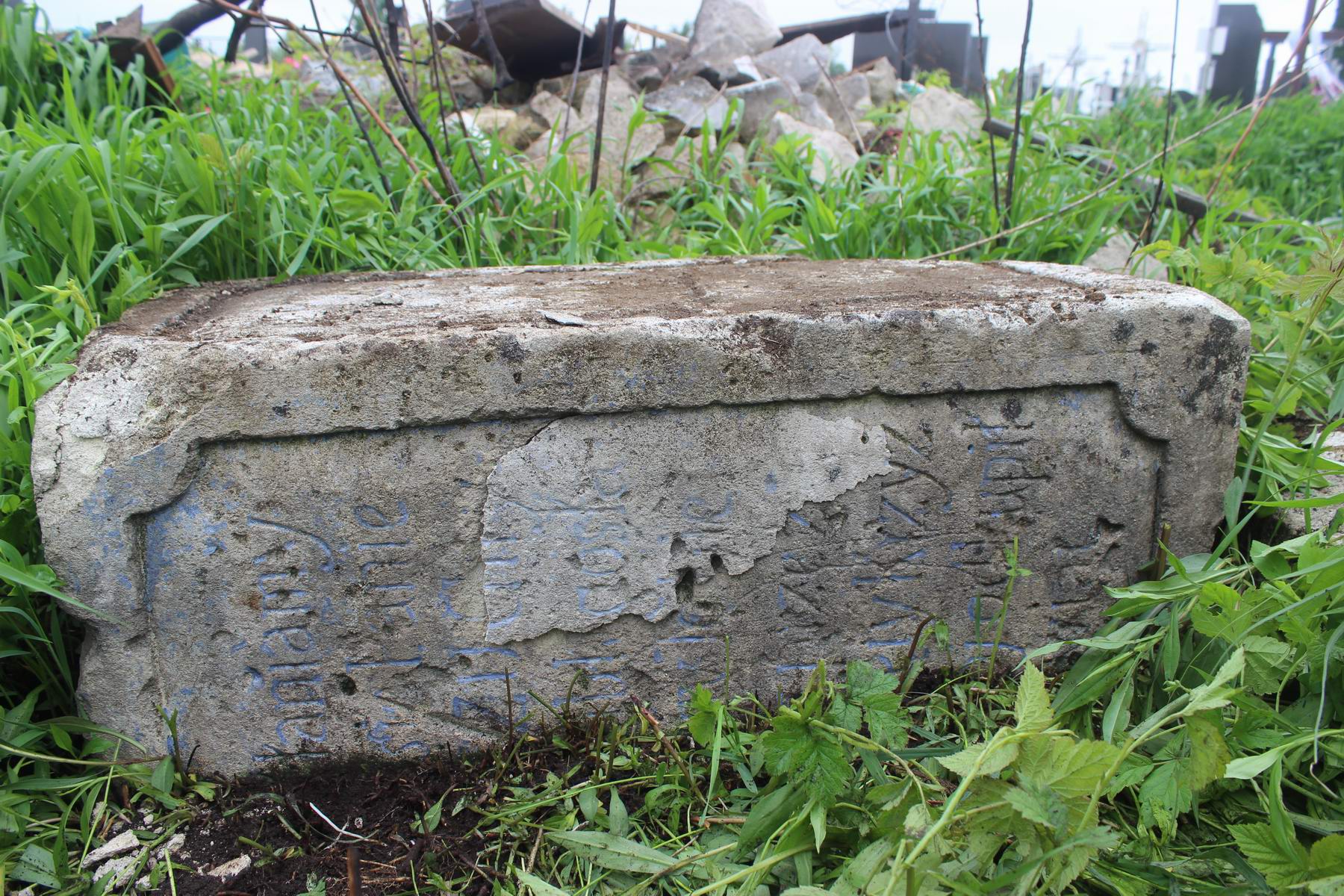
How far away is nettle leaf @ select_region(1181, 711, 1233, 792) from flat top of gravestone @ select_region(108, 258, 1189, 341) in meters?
0.65

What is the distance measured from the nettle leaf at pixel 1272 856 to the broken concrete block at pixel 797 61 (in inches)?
157

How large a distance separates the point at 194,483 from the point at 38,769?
539mm

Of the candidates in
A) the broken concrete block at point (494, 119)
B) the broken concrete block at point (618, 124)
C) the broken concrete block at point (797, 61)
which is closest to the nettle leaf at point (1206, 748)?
the broken concrete block at point (618, 124)

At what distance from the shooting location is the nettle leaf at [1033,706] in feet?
3.61

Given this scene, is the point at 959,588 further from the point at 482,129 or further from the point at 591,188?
the point at 482,129

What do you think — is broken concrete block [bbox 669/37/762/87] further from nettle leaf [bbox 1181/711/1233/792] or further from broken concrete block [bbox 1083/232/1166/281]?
nettle leaf [bbox 1181/711/1233/792]

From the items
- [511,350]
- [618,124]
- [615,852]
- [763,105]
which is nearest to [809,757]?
[615,852]

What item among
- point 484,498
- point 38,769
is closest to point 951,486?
point 484,498

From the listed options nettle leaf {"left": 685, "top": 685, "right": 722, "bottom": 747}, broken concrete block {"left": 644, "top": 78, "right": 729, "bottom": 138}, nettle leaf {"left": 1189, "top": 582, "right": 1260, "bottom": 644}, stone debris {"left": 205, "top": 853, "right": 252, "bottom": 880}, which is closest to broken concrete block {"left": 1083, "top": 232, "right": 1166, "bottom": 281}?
broken concrete block {"left": 644, "top": 78, "right": 729, "bottom": 138}

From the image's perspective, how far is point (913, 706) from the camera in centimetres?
154

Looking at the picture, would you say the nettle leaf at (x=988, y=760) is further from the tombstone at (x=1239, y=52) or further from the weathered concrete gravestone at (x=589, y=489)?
the tombstone at (x=1239, y=52)

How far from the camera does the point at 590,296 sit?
164 cm

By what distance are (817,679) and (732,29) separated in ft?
13.7

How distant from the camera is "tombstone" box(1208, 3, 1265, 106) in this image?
813cm
